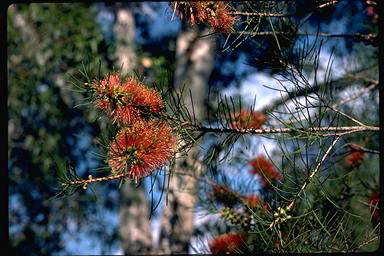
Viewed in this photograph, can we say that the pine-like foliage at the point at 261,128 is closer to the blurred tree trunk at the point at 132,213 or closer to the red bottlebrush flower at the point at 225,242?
the red bottlebrush flower at the point at 225,242

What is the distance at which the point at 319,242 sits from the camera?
0.88 meters

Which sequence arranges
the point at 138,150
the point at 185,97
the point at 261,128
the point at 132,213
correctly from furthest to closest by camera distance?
the point at 132,213
the point at 185,97
the point at 261,128
the point at 138,150

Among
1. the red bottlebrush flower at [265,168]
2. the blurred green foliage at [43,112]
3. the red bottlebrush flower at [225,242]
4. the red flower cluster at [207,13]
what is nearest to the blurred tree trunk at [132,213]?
the blurred green foliage at [43,112]

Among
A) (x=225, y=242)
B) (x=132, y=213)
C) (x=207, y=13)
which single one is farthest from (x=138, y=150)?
(x=132, y=213)

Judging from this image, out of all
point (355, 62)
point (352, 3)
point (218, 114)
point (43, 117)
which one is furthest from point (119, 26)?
point (218, 114)

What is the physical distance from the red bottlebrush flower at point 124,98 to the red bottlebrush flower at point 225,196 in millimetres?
535

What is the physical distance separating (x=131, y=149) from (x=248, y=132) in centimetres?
17

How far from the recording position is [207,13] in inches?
33.7

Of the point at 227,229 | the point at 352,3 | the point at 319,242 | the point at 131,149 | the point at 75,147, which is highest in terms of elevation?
the point at 352,3

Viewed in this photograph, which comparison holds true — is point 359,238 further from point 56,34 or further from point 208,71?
point 56,34

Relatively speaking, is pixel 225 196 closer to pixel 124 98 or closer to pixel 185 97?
pixel 124 98

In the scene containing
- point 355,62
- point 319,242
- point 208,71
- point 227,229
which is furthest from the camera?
point 208,71

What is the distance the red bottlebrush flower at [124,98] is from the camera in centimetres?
76

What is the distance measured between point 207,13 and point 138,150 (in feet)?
0.71
